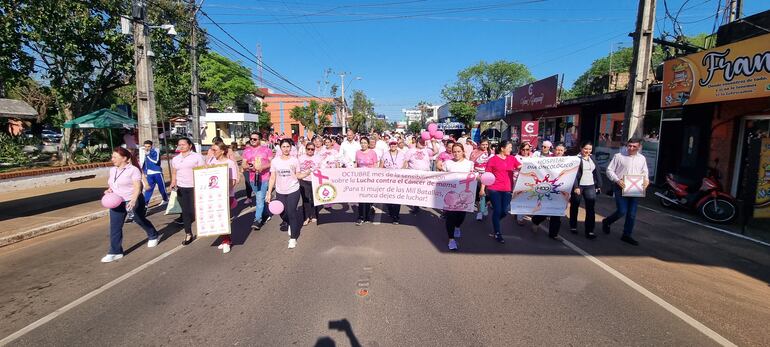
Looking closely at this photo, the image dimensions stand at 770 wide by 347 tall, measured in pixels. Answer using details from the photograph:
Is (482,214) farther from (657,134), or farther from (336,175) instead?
(657,134)

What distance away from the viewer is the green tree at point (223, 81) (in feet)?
117

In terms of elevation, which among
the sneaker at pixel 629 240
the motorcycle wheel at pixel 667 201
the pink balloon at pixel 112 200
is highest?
the pink balloon at pixel 112 200

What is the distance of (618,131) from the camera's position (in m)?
15.8

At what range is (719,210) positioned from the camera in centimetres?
741

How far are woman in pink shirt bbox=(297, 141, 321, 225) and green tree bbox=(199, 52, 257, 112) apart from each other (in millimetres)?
31317

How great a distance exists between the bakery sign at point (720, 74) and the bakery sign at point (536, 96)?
824 centimetres

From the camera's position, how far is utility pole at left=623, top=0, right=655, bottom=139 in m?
10.2

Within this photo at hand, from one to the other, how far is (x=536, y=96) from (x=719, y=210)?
622 inches

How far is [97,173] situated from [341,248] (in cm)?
1416

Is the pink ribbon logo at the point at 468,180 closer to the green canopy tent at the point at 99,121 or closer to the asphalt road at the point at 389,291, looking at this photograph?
the asphalt road at the point at 389,291

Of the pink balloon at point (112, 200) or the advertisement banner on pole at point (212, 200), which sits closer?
the pink balloon at point (112, 200)

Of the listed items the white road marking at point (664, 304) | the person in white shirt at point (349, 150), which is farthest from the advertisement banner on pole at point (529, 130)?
the white road marking at point (664, 304)

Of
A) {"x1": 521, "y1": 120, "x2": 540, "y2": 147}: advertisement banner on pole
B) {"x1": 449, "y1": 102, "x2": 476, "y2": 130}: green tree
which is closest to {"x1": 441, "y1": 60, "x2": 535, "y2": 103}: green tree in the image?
{"x1": 449, "y1": 102, "x2": 476, "y2": 130}: green tree

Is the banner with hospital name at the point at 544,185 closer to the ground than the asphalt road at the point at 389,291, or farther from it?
farther from it
